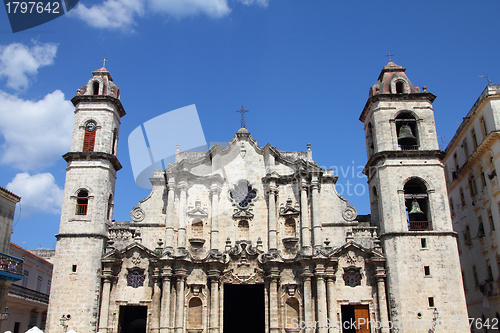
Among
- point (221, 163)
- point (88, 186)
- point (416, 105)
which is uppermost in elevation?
point (416, 105)

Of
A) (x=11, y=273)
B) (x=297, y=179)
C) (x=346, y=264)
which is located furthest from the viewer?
(x=297, y=179)

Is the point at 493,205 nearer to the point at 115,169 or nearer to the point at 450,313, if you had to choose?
the point at 450,313

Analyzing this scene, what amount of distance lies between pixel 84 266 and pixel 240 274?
8.23 m

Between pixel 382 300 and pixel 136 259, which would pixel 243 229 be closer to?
pixel 136 259

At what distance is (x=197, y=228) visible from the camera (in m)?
27.7

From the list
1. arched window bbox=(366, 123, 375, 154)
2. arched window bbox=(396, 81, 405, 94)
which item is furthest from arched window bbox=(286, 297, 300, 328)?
arched window bbox=(396, 81, 405, 94)

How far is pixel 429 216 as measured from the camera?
2597 cm

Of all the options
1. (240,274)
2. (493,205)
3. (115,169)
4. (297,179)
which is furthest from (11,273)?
(493,205)

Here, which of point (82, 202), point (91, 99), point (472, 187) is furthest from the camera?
point (472, 187)

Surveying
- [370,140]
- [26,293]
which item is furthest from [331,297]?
[26,293]

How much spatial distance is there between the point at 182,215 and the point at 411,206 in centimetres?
1263

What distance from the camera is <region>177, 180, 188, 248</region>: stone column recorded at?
2661 centimetres

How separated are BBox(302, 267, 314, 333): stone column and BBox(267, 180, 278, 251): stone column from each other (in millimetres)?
2277

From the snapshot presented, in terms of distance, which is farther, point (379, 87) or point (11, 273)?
point (379, 87)
